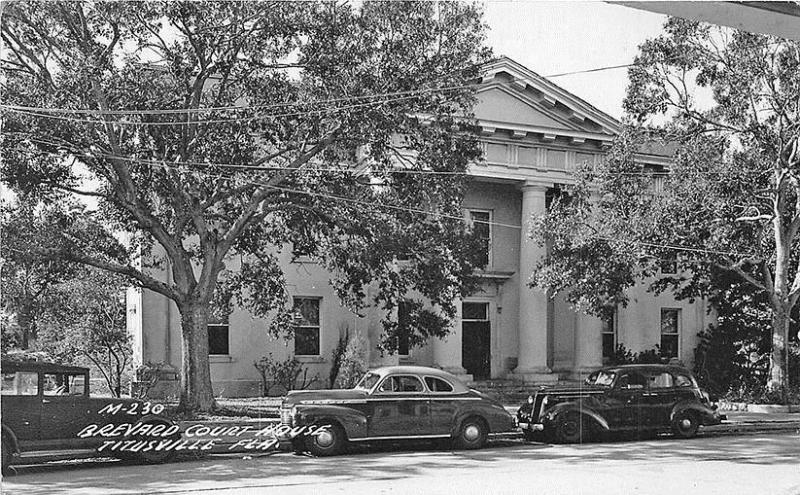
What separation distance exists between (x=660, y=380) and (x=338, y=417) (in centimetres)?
766

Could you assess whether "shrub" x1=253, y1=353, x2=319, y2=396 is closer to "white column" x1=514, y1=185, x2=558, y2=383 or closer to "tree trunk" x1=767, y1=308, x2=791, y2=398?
"white column" x1=514, y1=185, x2=558, y2=383

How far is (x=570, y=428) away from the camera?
18.2 metres

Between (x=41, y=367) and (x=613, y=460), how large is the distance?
367 inches

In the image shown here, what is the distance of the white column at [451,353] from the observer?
85.7ft

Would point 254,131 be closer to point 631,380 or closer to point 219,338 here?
point 219,338

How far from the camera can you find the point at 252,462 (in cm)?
1462

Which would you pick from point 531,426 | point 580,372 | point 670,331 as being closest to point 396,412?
point 531,426

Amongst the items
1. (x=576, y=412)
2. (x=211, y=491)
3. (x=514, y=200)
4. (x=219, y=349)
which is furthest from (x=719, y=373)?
(x=211, y=491)

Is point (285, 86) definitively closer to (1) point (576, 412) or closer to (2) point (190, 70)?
(2) point (190, 70)

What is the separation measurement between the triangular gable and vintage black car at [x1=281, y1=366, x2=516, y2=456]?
10.8 m

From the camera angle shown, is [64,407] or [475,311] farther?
[475,311]

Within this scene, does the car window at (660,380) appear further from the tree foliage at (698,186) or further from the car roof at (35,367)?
the car roof at (35,367)

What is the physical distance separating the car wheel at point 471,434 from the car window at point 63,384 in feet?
22.6

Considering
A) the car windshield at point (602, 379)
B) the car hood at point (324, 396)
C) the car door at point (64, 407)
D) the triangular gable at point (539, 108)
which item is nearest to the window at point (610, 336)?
the triangular gable at point (539, 108)
